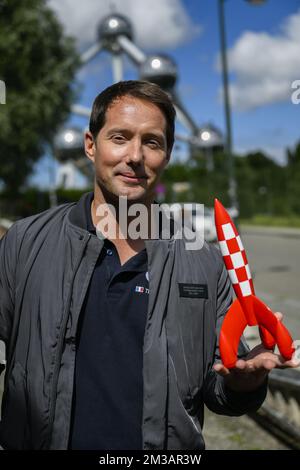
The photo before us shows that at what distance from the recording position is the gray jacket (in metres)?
1.57

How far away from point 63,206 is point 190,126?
17645mm

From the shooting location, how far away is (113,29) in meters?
18.7

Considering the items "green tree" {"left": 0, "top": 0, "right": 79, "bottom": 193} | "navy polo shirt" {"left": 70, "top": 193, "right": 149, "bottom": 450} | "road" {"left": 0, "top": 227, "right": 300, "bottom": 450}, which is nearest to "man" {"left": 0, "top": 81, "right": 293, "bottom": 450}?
"navy polo shirt" {"left": 70, "top": 193, "right": 149, "bottom": 450}

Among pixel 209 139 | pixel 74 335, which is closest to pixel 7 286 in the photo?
pixel 74 335

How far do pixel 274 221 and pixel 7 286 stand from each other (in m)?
35.2

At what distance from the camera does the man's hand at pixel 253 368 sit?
4.74ft

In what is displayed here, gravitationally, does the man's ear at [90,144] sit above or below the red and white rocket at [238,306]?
A: above

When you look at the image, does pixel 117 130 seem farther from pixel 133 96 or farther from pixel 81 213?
pixel 81 213

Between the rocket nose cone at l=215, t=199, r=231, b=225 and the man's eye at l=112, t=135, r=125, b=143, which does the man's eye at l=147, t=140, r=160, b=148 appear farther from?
the rocket nose cone at l=215, t=199, r=231, b=225

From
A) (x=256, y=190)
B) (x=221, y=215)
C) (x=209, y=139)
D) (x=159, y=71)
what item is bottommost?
(x=221, y=215)

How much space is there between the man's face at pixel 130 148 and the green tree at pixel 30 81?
17402mm

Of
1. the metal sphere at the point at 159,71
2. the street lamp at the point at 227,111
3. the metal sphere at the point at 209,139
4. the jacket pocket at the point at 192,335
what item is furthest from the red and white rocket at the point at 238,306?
the street lamp at the point at 227,111

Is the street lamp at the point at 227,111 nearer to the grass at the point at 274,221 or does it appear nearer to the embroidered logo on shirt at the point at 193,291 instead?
the embroidered logo on shirt at the point at 193,291

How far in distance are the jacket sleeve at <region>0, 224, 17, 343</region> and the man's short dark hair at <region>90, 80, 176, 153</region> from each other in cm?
47
